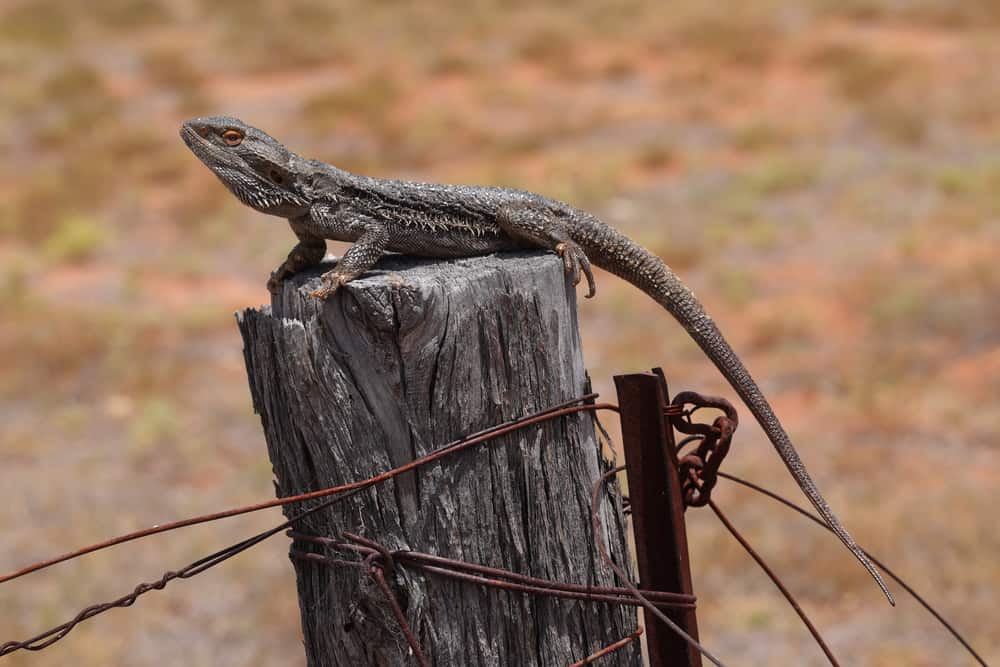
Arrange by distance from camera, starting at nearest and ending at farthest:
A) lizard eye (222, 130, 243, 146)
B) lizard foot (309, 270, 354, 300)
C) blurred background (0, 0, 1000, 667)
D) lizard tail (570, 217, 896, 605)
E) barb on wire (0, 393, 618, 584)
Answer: barb on wire (0, 393, 618, 584), lizard foot (309, 270, 354, 300), lizard tail (570, 217, 896, 605), lizard eye (222, 130, 243, 146), blurred background (0, 0, 1000, 667)

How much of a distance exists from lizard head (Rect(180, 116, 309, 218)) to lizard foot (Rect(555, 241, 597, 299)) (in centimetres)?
71

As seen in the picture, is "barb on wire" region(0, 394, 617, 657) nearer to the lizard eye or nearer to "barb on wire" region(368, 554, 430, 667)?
"barb on wire" region(368, 554, 430, 667)

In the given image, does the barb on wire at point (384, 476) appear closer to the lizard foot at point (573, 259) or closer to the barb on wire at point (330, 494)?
the barb on wire at point (330, 494)

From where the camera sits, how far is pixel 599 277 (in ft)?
34.5

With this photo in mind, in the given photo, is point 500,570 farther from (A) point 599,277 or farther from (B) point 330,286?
(A) point 599,277

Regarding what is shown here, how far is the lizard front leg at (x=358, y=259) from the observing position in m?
2.16

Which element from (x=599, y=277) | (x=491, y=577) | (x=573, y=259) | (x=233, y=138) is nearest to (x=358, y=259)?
(x=573, y=259)

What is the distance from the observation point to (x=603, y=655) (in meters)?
2.18

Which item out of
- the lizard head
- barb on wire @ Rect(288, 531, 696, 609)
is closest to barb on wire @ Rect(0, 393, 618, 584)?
barb on wire @ Rect(288, 531, 696, 609)

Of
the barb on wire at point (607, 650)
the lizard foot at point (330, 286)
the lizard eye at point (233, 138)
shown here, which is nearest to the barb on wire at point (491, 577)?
the barb on wire at point (607, 650)

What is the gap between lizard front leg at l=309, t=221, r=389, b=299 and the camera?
2.16 metres

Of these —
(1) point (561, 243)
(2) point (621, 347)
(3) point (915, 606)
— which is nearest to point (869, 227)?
(2) point (621, 347)

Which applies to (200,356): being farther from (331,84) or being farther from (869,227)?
(331,84)

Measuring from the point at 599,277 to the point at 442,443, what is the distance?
8.56 m
